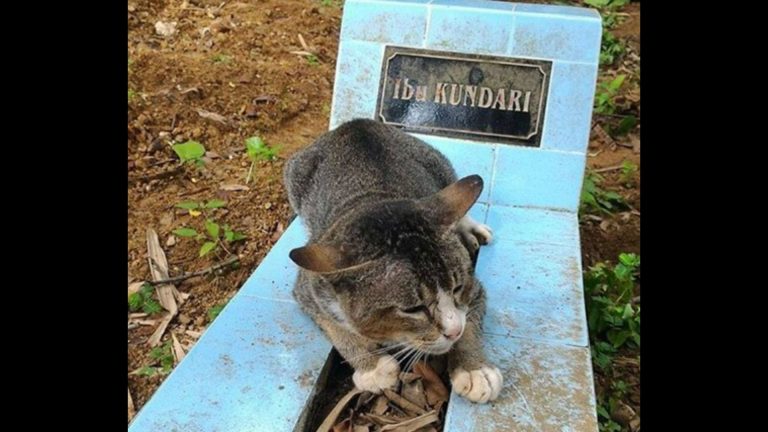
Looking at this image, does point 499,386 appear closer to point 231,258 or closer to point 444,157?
point 444,157

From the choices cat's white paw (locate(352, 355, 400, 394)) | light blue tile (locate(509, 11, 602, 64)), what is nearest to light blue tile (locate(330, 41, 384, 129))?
light blue tile (locate(509, 11, 602, 64))

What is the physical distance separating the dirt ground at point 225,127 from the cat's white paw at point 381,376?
1.56 metres

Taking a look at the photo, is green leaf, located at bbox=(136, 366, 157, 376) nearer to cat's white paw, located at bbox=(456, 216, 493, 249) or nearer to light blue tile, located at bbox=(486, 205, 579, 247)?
cat's white paw, located at bbox=(456, 216, 493, 249)

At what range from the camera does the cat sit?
3.25 m

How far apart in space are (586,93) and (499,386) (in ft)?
10.3

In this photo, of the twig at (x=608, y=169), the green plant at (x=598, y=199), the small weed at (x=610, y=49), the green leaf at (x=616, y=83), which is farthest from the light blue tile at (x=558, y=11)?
the small weed at (x=610, y=49)

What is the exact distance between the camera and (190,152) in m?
6.54

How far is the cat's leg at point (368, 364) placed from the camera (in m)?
3.66

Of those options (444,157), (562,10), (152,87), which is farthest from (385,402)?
(152,87)

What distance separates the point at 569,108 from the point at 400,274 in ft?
10.3

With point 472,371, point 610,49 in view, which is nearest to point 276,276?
point 472,371

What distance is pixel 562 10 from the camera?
611 cm

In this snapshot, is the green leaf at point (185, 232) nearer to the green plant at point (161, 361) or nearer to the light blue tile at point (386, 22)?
the green plant at point (161, 361)

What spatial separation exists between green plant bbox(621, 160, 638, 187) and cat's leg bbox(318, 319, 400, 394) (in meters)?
4.03
